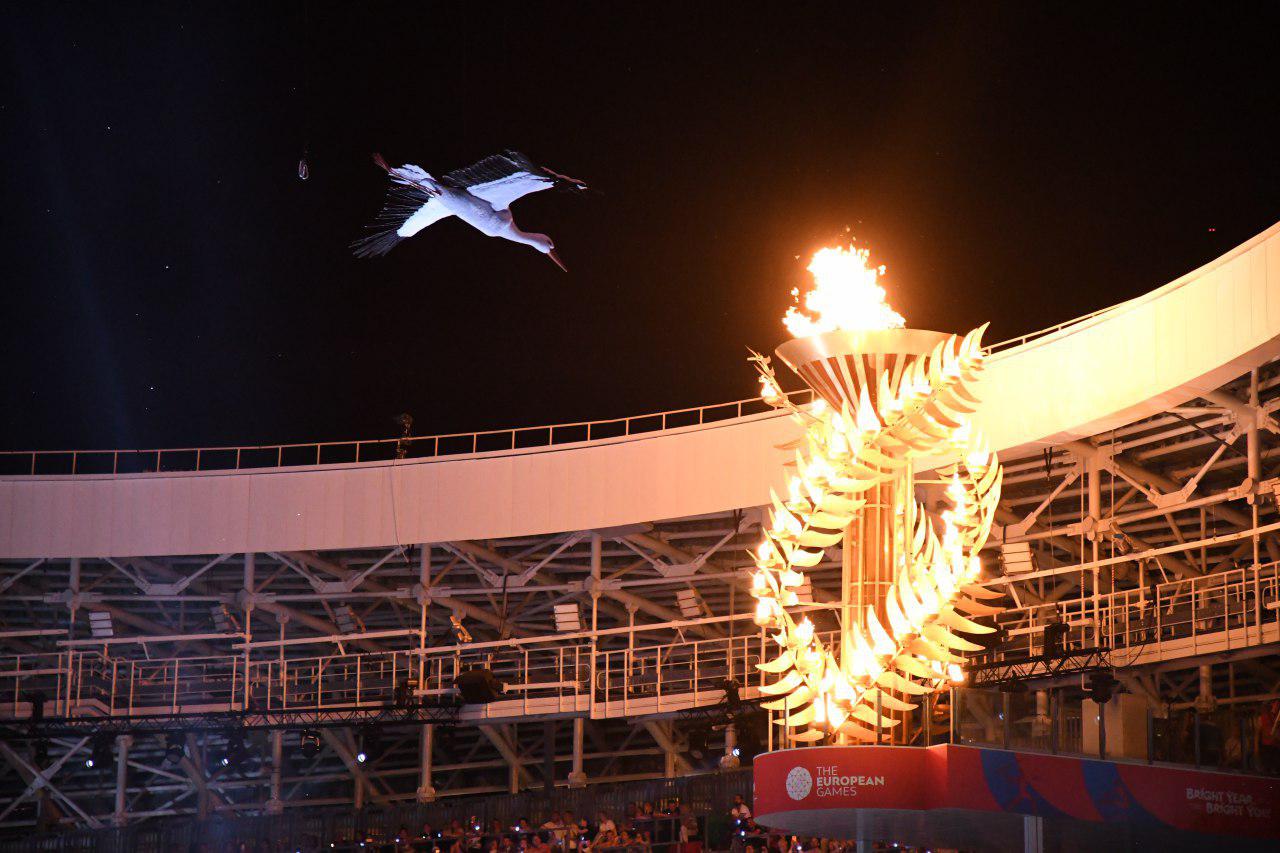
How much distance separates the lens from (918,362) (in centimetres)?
2080

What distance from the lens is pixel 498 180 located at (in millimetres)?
20578

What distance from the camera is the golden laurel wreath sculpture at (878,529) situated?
2020cm

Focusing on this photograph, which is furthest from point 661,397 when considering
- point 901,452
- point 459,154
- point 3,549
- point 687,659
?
point 901,452

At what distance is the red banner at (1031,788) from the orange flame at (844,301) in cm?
526

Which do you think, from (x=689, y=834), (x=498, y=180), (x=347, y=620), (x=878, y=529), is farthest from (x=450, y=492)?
(x=878, y=529)

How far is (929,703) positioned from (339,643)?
68.2 feet

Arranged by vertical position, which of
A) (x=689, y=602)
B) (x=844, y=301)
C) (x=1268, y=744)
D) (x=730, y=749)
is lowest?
(x=730, y=749)

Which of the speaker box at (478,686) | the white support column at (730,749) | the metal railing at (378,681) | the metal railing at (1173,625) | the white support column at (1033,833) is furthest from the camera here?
the metal railing at (378,681)

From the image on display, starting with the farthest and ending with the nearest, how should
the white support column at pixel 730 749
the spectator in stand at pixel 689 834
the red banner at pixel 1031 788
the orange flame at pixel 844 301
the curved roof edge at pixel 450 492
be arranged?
the white support column at pixel 730 749
the spectator in stand at pixel 689 834
the curved roof edge at pixel 450 492
the orange flame at pixel 844 301
the red banner at pixel 1031 788

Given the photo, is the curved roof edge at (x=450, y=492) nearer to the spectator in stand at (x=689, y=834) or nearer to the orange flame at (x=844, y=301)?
the spectator in stand at (x=689, y=834)

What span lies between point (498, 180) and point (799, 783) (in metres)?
7.41

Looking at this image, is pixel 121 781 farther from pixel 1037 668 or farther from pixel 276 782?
pixel 1037 668

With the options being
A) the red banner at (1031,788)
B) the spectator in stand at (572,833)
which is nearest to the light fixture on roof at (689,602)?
the spectator in stand at (572,833)

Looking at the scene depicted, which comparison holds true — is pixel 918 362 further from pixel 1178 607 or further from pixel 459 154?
pixel 459 154
